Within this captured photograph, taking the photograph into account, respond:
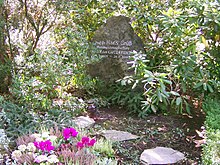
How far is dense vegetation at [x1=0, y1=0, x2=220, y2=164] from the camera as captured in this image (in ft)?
11.5

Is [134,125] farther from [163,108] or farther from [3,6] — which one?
[3,6]

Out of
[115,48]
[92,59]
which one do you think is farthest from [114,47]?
[92,59]

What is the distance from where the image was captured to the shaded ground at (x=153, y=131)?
340cm

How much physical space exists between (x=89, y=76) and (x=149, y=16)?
130cm

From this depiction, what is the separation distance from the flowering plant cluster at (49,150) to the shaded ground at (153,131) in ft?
2.00

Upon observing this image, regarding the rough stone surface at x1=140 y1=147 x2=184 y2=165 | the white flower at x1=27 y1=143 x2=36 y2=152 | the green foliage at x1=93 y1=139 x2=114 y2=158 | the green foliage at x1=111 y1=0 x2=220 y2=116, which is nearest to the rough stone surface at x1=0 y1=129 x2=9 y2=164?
the white flower at x1=27 y1=143 x2=36 y2=152

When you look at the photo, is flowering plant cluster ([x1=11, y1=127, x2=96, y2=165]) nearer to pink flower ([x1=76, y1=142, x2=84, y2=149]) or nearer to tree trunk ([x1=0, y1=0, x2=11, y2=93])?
pink flower ([x1=76, y1=142, x2=84, y2=149])

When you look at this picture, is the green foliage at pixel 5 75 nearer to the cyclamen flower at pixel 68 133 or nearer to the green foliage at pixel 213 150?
the cyclamen flower at pixel 68 133

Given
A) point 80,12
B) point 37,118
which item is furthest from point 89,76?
point 37,118

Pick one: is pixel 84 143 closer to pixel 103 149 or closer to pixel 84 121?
pixel 103 149

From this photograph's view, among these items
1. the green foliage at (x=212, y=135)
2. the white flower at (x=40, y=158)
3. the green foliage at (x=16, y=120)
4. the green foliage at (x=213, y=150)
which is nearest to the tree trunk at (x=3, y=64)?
the green foliage at (x=16, y=120)

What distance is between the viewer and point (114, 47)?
4801 mm

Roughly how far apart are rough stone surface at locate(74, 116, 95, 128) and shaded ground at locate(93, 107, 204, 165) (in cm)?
11

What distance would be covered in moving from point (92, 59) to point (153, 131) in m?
1.44
